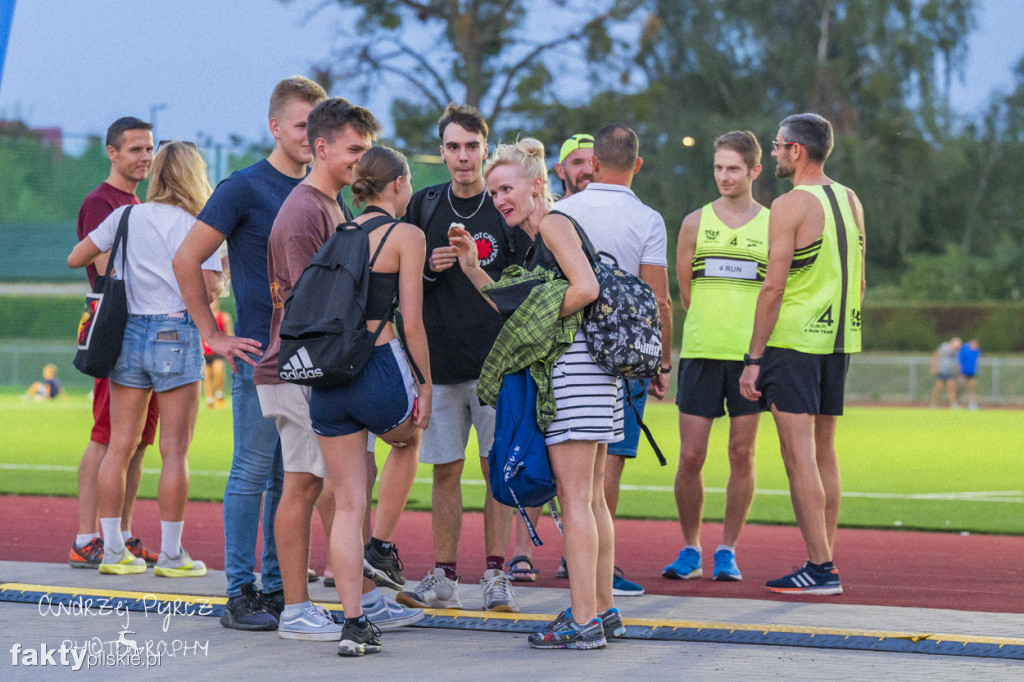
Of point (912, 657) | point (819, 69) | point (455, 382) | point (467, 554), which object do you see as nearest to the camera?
point (912, 657)

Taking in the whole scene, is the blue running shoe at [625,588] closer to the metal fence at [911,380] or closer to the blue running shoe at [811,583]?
the blue running shoe at [811,583]

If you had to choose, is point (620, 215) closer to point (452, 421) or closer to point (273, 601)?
point (452, 421)

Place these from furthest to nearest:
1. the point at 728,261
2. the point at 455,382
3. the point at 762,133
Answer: the point at 762,133 < the point at 728,261 < the point at 455,382

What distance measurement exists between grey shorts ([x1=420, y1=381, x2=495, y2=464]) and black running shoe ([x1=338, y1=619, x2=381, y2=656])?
1.27 metres

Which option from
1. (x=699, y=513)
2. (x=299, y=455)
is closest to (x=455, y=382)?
(x=299, y=455)

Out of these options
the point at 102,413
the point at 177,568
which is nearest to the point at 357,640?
the point at 177,568

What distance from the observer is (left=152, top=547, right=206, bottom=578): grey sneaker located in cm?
605

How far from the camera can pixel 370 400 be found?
461 cm

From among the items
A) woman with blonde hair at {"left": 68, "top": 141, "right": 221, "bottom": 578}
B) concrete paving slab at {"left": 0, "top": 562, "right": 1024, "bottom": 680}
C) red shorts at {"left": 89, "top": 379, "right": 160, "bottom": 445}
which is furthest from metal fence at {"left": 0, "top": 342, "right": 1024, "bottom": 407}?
concrete paving slab at {"left": 0, "top": 562, "right": 1024, "bottom": 680}

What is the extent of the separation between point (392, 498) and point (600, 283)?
147 cm

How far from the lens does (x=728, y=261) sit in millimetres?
6531

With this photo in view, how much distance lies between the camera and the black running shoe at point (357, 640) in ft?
14.8

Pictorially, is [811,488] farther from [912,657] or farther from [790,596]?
[912,657]

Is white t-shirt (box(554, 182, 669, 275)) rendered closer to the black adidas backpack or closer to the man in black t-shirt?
the man in black t-shirt
